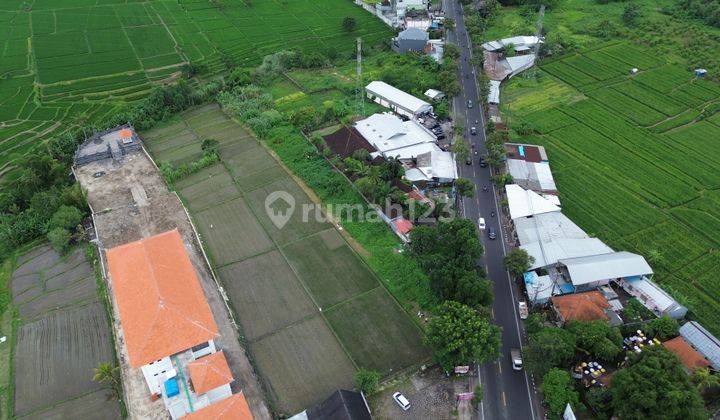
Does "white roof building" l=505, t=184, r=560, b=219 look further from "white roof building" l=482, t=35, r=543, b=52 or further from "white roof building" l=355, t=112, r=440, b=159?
"white roof building" l=482, t=35, r=543, b=52

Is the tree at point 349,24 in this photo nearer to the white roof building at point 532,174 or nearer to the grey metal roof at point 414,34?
the grey metal roof at point 414,34

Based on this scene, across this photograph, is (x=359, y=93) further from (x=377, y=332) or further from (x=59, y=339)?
(x=59, y=339)

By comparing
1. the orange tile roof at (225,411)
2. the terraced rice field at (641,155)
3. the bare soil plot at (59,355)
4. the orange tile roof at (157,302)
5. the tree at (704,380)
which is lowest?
the bare soil plot at (59,355)

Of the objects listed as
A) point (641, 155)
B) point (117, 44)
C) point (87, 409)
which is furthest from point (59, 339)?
point (641, 155)

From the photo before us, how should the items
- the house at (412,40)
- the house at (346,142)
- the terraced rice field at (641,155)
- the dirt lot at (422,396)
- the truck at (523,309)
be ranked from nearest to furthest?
the dirt lot at (422,396) → the truck at (523,309) → the terraced rice field at (641,155) → the house at (346,142) → the house at (412,40)

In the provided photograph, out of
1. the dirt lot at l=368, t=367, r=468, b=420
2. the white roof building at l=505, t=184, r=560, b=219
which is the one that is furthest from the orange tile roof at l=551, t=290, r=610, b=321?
the white roof building at l=505, t=184, r=560, b=219

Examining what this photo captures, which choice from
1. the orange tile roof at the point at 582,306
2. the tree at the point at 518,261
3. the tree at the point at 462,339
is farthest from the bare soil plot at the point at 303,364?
the orange tile roof at the point at 582,306
